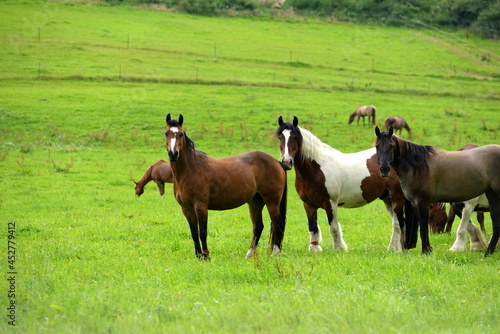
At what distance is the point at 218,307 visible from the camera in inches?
274

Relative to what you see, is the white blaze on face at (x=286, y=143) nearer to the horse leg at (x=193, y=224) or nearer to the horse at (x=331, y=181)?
the horse at (x=331, y=181)

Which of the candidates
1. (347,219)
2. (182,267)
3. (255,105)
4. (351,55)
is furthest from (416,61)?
(182,267)

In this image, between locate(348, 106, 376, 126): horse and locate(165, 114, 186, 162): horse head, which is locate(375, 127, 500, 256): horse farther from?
locate(348, 106, 376, 126): horse

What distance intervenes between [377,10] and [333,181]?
64.5m

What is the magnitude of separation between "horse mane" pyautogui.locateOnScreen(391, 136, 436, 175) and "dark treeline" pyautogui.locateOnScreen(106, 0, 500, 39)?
59.4 m

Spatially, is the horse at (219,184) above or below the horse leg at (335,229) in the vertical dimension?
above

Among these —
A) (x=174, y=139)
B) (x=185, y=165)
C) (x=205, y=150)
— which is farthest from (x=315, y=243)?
(x=205, y=150)

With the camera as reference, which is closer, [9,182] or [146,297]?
[146,297]

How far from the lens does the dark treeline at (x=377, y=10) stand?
68.1m

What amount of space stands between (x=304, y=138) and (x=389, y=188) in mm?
2178

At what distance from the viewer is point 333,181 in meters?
11.4

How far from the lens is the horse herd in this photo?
34.1ft

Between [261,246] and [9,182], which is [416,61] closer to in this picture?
[9,182]

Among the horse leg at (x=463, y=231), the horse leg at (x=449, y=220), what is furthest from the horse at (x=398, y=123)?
the horse leg at (x=463, y=231)
